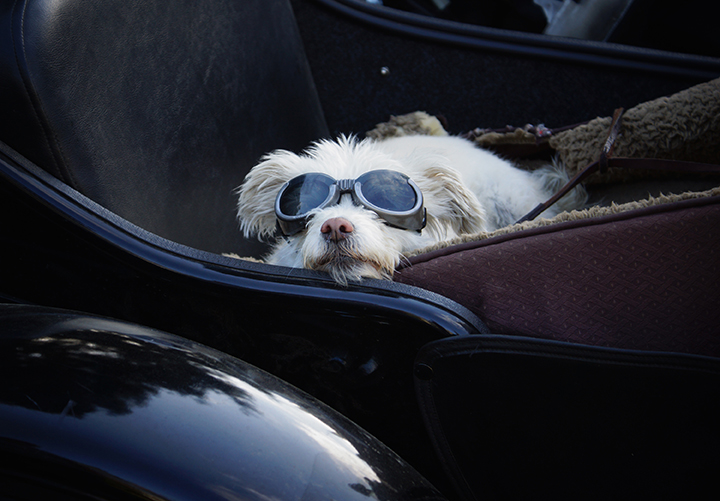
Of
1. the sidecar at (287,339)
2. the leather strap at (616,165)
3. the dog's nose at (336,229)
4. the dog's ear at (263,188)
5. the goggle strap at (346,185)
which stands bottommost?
the sidecar at (287,339)

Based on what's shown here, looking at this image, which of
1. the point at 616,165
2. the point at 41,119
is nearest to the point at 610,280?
the point at 616,165

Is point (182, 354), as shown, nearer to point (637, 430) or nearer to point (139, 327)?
point (139, 327)

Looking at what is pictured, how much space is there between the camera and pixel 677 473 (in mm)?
711

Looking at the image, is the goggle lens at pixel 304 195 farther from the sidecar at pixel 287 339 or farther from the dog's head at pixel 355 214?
the sidecar at pixel 287 339

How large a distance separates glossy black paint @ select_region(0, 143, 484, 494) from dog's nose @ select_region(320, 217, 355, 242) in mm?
221

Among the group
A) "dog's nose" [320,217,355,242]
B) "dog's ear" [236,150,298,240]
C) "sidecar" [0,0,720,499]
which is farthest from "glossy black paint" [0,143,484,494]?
"dog's ear" [236,150,298,240]

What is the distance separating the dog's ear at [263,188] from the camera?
136cm

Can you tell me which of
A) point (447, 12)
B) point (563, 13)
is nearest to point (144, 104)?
point (563, 13)

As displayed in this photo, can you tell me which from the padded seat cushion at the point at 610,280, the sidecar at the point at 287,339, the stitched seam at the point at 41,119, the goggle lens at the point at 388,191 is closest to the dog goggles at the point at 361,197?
the goggle lens at the point at 388,191

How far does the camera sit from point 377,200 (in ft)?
3.77

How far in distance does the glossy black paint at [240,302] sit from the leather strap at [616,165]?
2.42 feet

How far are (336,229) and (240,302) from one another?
1.05 ft

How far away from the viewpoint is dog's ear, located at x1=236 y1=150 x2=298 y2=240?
53.4 inches

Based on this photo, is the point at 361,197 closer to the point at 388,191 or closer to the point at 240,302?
the point at 388,191
